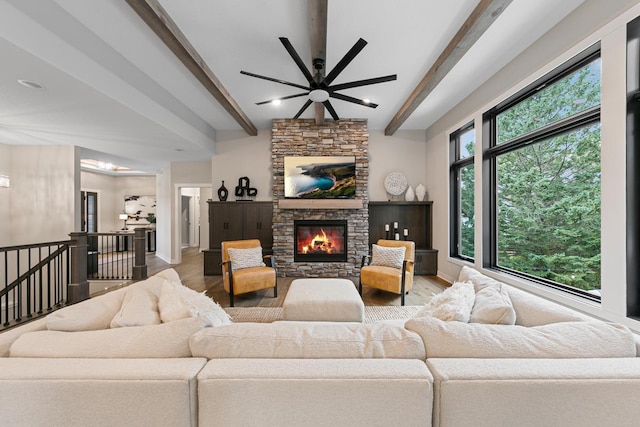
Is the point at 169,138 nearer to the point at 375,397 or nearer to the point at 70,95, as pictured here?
the point at 70,95

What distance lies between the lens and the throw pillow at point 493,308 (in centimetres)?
146

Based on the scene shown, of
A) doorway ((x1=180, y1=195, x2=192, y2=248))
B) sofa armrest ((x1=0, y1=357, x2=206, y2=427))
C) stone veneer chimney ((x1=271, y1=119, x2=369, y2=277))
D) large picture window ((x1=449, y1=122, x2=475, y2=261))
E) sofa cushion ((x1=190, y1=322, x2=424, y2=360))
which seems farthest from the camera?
doorway ((x1=180, y1=195, x2=192, y2=248))

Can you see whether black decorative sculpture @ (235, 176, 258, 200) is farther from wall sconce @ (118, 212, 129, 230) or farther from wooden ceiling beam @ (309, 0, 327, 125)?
wall sconce @ (118, 212, 129, 230)

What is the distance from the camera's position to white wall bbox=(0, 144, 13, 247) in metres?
4.88

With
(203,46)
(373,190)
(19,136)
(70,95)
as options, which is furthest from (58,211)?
(373,190)

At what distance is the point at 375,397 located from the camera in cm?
99

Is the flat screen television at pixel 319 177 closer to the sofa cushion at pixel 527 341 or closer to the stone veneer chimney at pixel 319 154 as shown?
the stone veneer chimney at pixel 319 154

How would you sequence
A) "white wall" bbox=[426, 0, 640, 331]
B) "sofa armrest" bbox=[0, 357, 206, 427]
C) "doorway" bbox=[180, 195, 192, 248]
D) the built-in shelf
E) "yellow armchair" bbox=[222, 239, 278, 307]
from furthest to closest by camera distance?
"doorway" bbox=[180, 195, 192, 248] < the built-in shelf < "yellow armchair" bbox=[222, 239, 278, 307] < "white wall" bbox=[426, 0, 640, 331] < "sofa armrest" bbox=[0, 357, 206, 427]

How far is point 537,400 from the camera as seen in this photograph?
991mm

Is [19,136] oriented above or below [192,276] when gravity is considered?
above

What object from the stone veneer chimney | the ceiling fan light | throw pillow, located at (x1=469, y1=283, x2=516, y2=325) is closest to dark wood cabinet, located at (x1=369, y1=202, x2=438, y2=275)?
the stone veneer chimney

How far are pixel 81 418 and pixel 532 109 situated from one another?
441 centimetres

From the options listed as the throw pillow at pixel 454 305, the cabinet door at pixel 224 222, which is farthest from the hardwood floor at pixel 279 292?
the throw pillow at pixel 454 305

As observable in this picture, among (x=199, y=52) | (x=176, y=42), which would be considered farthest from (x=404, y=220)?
(x=176, y=42)
